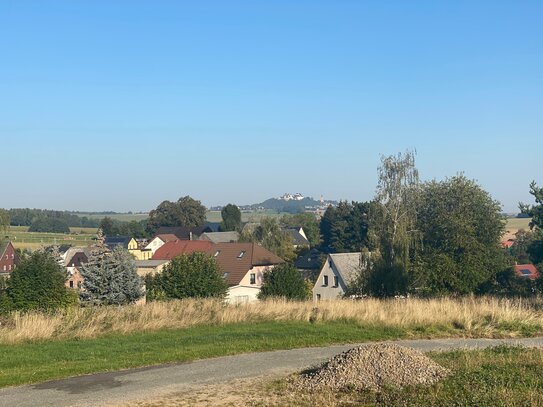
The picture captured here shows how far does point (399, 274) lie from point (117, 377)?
2051 cm

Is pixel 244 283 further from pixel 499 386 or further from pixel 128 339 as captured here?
pixel 499 386

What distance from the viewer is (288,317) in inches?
754

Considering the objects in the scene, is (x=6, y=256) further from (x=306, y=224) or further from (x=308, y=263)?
(x=306, y=224)

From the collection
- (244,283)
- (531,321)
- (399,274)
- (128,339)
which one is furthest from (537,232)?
(128,339)

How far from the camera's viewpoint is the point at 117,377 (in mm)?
11875

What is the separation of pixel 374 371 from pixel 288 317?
864 centimetres

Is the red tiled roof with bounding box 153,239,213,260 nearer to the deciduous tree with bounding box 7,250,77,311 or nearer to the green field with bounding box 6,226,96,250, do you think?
the green field with bounding box 6,226,96,250

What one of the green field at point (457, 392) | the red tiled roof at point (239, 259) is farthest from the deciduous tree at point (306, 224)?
the green field at point (457, 392)

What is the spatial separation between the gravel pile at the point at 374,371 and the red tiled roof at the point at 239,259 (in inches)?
1785

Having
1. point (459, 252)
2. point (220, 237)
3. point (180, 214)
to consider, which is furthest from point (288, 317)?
point (180, 214)

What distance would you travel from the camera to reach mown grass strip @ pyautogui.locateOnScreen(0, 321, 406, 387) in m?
12.7

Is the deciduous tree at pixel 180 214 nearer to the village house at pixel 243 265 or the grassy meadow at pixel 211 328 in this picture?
the village house at pixel 243 265

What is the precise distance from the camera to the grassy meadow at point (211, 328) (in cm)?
1369

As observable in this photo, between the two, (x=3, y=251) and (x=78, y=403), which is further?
(x=3, y=251)
